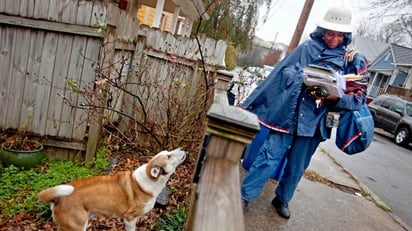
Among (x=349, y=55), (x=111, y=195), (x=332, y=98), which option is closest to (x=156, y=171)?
(x=111, y=195)

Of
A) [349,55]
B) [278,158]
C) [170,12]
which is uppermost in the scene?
[170,12]

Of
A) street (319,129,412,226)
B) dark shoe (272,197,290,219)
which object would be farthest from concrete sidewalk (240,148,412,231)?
street (319,129,412,226)

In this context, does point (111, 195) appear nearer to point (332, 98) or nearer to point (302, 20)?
point (332, 98)

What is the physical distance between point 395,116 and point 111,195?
15.5 m

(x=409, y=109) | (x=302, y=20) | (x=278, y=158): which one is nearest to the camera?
(x=278, y=158)

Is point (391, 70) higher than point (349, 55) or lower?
higher

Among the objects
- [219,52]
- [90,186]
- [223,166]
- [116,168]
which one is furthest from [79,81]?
[223,166]

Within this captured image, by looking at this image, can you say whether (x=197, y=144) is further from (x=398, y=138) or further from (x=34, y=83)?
(x=398, y=138)

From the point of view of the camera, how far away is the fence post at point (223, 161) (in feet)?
3.80

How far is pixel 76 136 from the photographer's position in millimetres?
4215

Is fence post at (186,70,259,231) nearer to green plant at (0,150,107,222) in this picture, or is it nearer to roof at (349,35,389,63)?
green plant at (0,150,107,222)

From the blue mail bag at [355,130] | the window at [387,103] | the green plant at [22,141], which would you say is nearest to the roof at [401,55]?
the window at [387,103]

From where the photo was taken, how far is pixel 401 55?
30.0 metres

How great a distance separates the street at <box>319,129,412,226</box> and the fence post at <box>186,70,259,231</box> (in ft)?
16.3
